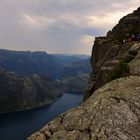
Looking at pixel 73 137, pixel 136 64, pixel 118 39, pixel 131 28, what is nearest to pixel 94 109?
pixel 73 137

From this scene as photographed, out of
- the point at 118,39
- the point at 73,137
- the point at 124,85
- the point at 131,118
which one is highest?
the point at 118,39

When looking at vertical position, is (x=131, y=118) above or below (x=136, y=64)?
below

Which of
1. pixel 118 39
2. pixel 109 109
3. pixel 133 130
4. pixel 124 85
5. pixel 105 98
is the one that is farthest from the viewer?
pixel 118 39

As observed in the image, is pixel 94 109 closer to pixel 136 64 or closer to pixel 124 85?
pixel 124 85

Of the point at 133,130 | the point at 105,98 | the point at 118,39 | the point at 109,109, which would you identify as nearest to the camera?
the point at 133,130

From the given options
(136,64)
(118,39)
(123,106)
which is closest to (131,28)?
(118,39)

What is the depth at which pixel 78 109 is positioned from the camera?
107ft

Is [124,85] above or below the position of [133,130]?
above

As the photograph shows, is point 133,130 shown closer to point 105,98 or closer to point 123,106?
point 123,106

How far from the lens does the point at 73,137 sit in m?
29.2

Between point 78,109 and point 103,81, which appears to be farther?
point 103,81

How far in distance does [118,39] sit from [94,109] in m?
50.7

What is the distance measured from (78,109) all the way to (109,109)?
396cm

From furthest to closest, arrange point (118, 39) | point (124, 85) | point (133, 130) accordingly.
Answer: point (118, 39) < point (124, 85) < point (133, 130)
